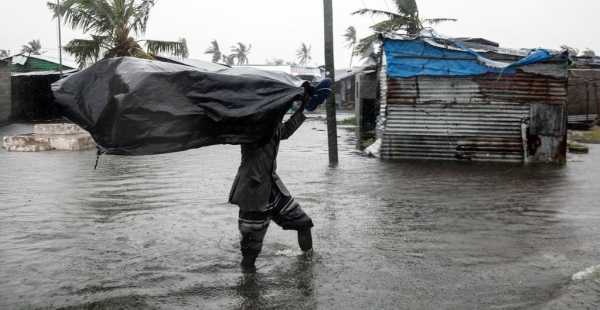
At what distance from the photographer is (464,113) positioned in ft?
39.8

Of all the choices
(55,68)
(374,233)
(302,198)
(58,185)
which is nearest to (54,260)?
(374,233)

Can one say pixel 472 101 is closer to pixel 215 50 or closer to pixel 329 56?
pixel 329 56

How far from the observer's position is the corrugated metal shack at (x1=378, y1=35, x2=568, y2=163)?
11789 millimetres

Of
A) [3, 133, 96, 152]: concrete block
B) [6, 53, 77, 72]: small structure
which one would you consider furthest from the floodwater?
[6, 53, 77, 72]: small structure

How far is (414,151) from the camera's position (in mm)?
12445

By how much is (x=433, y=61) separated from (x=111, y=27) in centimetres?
1158

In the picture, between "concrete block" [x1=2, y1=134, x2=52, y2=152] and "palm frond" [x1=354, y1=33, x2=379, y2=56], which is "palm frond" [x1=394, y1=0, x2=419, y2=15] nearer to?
"palm frond" [x1=354, y1=33, x2=379, y2=56]

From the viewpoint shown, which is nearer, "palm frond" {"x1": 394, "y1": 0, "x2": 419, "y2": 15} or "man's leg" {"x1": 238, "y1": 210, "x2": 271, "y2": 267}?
"man's leg" {"x1": 238, "y1": 210, "x2": 271, "y2": 267}

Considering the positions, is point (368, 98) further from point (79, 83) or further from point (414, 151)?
point (79, 83)

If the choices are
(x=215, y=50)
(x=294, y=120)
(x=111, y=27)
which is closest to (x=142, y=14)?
(x=111, y=27)

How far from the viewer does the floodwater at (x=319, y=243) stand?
415cm

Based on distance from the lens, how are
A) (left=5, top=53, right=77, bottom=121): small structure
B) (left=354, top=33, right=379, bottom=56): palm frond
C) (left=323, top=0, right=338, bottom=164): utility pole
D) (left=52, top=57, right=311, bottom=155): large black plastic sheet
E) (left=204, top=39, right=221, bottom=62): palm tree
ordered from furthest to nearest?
(left=204, top=39, right=221, bottom=62): palm tree < (left=5, top=53, right=77, bottom=121): small structure < (left=354, top=33, right=379, bottom=56): palm frond < (left=323, top=0, right=338, bottom=164): utility pole < (left=52, top=57, right=311, bottom=155): large black plastic sheet

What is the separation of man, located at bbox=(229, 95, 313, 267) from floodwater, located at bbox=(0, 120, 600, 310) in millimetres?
335

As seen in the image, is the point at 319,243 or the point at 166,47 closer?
the point at 319,243
